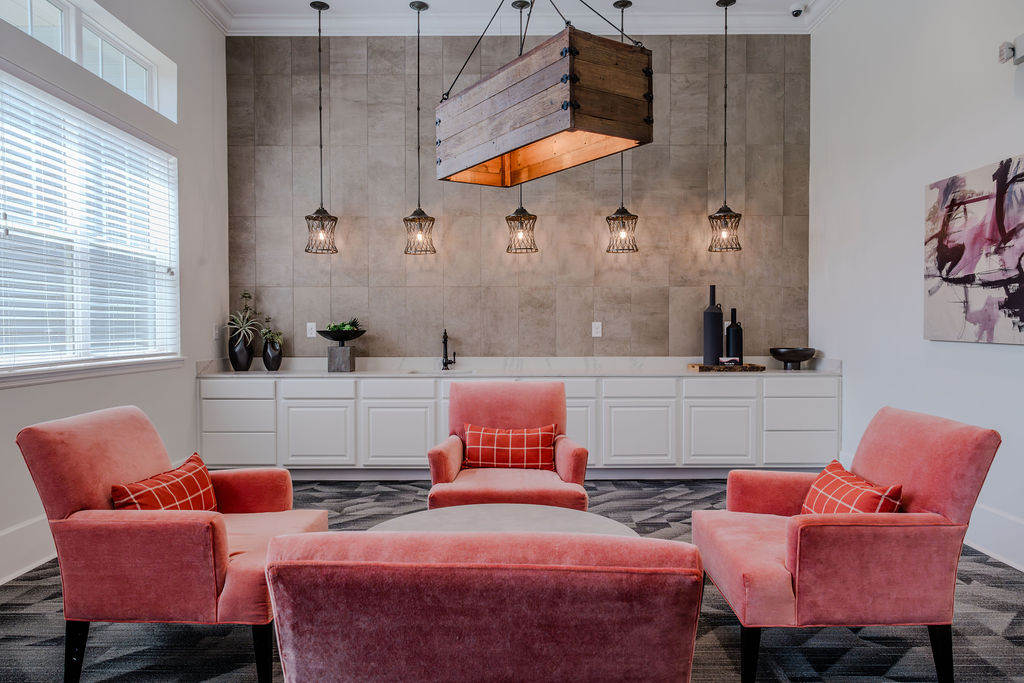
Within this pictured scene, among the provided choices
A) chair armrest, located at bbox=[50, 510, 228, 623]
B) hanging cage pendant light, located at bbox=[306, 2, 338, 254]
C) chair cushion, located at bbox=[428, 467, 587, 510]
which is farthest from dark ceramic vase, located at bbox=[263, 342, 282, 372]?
chair armrest, located at bbox=[50, 510, 228, 623]

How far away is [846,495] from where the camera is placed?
208 centimetres

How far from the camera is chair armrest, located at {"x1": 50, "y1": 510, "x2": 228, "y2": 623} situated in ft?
6.07

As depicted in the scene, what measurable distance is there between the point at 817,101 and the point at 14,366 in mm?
5550

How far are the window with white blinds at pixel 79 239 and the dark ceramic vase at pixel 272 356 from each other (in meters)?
0.67

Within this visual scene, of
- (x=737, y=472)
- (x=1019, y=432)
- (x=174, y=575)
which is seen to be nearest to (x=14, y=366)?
(x=174, y=575)

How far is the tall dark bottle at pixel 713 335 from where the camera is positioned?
189 inches

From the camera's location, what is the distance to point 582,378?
14.7 ft

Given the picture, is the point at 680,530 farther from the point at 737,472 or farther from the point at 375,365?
the point at 375,365

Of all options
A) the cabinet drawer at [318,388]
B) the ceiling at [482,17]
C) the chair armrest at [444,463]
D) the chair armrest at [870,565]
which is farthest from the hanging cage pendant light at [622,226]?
the chair armrest at [870,565]

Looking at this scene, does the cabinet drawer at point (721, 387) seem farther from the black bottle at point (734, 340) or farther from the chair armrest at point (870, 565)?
the chair armrest at point (870, 565)

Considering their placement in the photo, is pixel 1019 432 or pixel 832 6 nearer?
pixel 1019 432

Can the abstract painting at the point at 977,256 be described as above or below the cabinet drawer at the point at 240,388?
above

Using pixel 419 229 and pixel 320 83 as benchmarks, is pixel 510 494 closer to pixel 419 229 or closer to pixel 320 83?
pixel 419 229

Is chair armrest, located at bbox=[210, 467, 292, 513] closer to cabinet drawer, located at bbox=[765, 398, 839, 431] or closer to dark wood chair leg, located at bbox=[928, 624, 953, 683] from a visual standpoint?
dark wood chair leg, located at bbox=[928, 624, 953, 683]
